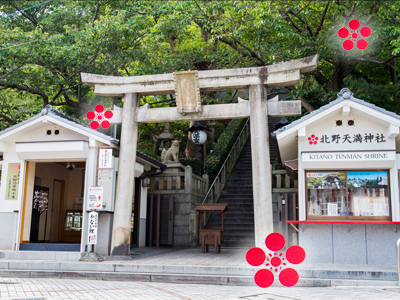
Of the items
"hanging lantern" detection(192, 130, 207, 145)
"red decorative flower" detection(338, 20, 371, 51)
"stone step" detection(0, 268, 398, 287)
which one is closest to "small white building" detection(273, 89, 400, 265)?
"red decorative flower" detection(338, 20, 371, 51)

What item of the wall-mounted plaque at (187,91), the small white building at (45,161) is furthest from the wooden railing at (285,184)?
the small white building at (45,161)

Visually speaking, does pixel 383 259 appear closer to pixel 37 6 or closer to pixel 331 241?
pixel 331 241

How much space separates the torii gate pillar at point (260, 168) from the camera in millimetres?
10805

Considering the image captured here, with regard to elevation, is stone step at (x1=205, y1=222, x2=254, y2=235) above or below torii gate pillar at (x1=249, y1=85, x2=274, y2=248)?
below

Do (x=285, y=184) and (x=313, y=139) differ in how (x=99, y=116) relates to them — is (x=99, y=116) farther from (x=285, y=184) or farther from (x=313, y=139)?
(x=285, y=184)

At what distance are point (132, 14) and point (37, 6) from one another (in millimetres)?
4688

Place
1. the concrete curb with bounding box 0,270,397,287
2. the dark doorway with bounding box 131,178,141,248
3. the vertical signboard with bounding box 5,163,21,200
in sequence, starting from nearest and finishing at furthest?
the concrete curb with bounding box 0,270,397,287 → the vertical signboard with bounding box 5,163,21,200 → the dark doorway with bounding box 131,178,141,248

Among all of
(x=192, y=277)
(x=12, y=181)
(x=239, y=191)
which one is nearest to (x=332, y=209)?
(x=192, y=277)

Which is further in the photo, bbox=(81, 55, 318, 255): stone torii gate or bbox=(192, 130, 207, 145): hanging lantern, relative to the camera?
bbox=(192, 130, 207, 145): hanging lantern

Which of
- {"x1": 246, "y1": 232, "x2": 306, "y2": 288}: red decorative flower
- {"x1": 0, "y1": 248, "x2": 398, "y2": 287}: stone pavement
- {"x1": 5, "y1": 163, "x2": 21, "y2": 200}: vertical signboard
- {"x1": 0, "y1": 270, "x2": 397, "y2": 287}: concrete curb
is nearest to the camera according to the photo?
{"x1": 246, "y1": 232, "x2": 306, "y2": 288}: red decorative flower

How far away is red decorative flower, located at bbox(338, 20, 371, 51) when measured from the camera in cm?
862

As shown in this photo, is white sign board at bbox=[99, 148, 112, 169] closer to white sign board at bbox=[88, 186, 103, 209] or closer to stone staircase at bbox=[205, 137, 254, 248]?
white sign board at bbox=[88, 186, 103, 209]

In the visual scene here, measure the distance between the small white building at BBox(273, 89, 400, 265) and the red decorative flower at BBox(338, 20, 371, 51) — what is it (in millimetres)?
2001

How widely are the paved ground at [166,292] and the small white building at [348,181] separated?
2.93m
